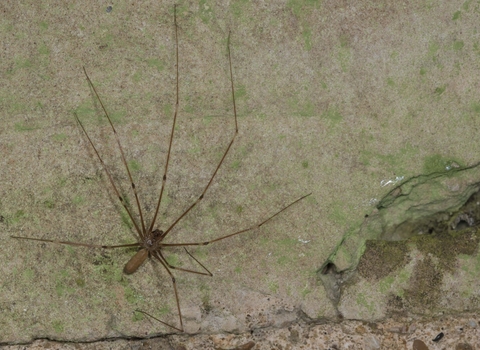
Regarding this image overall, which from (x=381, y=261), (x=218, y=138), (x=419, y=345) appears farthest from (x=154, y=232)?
(x=419, y=345)

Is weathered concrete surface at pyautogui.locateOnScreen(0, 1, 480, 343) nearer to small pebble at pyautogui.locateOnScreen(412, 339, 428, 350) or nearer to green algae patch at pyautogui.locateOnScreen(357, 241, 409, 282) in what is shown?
green algae patch at pyautogui.locateOnScreen(357, 241, 409, 282)

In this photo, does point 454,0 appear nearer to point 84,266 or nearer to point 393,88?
point 393,88

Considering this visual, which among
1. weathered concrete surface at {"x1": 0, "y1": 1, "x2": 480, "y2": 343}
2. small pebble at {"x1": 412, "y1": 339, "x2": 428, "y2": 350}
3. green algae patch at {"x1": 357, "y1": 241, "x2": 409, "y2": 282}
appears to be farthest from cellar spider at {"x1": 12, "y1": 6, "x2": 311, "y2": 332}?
small pebble at {"x1": 412, "y1": 339, "x2": 428, "y2": 350}

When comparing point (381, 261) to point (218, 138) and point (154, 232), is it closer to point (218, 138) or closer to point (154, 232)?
point (218, 138)

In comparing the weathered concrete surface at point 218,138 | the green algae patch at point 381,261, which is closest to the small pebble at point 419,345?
the green algae patch at point 381,261

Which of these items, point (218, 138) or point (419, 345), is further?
point (218, 138)

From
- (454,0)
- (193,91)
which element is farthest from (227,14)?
(454,0)

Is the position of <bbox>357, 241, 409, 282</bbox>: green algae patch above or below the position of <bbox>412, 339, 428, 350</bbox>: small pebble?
above

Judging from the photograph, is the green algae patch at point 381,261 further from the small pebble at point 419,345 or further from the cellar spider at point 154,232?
the cellar spider at point 154,232
